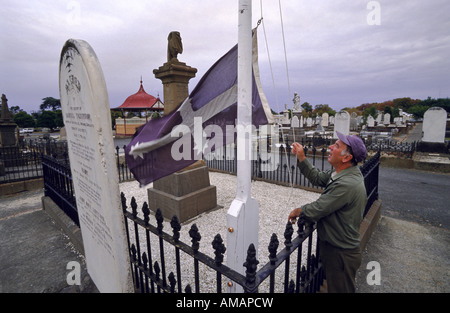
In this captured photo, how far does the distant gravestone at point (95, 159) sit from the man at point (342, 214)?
1611mm

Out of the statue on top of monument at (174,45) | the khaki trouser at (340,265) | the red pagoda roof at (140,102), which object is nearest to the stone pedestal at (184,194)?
the statue on top of monument at (174,45)

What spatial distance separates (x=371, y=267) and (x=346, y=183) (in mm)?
2129

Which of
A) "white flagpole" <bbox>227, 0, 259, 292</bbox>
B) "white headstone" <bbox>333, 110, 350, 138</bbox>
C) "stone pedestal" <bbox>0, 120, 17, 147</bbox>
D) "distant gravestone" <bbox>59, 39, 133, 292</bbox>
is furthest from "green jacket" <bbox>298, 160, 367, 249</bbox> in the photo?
"stone pedestal" <bbox>0, 120, 17, 147</bbox>

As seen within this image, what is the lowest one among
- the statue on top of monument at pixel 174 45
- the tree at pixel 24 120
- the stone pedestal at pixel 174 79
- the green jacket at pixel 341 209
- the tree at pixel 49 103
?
the green jacket at pixel 341 209

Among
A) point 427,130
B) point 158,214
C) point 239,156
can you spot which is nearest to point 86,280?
point 158,214

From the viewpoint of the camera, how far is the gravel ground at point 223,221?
342 cm

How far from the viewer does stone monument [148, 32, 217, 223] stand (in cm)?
500

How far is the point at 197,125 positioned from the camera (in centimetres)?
304

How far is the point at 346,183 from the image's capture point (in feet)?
6.79

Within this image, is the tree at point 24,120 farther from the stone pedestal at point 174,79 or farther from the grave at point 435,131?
the grave at point 435,131

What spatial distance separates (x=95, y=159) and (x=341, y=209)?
2.12 meters

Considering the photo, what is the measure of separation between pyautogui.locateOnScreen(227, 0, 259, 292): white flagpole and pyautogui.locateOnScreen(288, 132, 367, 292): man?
0.49m
